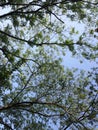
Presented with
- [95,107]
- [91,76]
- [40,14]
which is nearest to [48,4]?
[40,14]

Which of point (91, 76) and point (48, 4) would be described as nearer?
point (48, 4)

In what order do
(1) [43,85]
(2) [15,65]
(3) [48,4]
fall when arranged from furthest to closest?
(1) [43,85] < (2) [15,65] < (3) [48,4]

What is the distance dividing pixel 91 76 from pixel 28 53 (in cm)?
338

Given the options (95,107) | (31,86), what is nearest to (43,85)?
(31,86)

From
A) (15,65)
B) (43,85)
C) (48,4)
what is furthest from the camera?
(43,85)

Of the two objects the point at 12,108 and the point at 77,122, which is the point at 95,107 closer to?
the point at 77,122

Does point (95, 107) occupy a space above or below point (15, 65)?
below

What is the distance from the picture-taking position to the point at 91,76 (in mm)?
15758

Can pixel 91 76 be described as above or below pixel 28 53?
below

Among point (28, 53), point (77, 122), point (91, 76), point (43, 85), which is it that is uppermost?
point (28, 53)

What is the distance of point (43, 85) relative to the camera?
54.0 ft

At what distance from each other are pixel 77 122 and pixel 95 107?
4.68ft

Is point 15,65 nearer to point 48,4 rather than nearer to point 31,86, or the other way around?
point 31,86

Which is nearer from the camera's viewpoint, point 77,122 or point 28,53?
point 77,122
